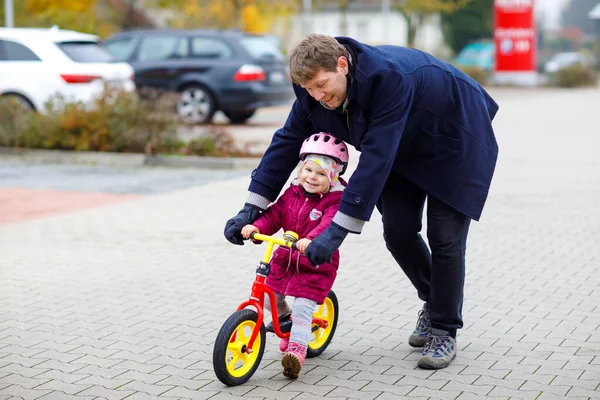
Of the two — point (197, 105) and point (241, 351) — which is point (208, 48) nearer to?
point (197, 105)

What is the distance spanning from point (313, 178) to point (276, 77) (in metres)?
14.0

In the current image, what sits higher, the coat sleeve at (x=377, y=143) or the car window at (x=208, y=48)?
the coat sleeve at (x=377, y=143)

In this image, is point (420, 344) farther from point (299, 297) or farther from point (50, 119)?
point (50, 119)

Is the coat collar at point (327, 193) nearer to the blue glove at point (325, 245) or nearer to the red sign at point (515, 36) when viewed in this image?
the blue glove at point (325, 245)

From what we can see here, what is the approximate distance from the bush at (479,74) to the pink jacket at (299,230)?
3270cm

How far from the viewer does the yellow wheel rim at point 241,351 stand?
14.4 ft

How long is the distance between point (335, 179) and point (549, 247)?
3643mm

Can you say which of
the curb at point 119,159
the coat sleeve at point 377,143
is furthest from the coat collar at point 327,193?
the curb at point 119,159

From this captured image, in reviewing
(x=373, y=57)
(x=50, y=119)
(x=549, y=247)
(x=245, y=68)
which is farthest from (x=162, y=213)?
(x=245, y=68)

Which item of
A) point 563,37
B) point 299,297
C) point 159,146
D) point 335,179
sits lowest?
point 563,37

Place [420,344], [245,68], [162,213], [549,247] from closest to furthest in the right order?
1. [420,344]
2. [549,247]
3. [162,213]
4. [245,68]

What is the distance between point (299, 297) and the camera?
4.52 meters

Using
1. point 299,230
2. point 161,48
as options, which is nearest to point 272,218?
point 299,230

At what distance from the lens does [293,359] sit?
446cm
